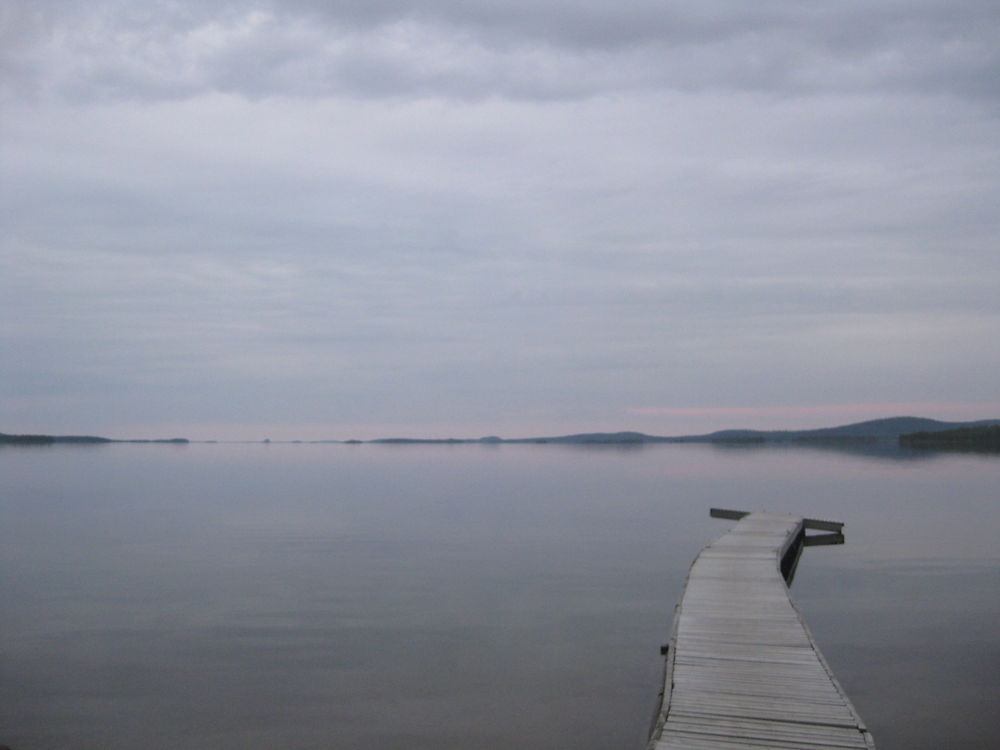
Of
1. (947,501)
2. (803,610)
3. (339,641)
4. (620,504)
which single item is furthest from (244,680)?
(947,501)

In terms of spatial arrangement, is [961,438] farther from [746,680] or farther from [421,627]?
[746,680]

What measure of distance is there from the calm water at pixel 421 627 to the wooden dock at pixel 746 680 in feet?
4.47

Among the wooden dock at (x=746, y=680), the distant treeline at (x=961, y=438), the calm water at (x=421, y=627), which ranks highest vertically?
the distant treeline at (x=961, y=438)

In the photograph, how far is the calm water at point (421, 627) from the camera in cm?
1191

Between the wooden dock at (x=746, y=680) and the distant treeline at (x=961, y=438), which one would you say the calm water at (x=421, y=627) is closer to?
the wooden dock at (x=746, y=680)

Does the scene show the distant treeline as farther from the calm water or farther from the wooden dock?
the wooden dock

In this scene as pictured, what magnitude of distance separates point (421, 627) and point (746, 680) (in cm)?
816

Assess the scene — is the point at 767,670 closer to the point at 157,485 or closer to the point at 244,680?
the point at 244,680

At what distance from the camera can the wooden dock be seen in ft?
28.6

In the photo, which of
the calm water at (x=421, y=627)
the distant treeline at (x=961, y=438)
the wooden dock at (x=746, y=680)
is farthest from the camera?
the distant treeline at (x=961, y=438)

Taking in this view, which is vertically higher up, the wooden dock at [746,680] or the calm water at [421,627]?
the wooden dock at [746,680]

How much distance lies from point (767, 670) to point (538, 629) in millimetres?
6665

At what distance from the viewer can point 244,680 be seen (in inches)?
530

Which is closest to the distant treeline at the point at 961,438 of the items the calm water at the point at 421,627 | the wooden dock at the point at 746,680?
the calm water at the point at 421,627
